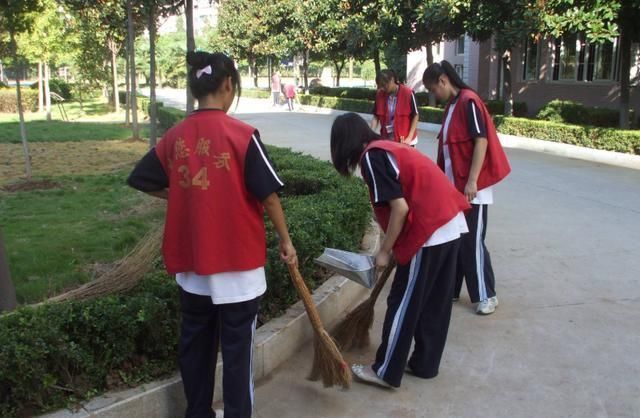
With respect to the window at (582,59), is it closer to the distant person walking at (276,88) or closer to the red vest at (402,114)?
the red vest at (402,114)

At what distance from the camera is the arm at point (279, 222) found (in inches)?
95.7

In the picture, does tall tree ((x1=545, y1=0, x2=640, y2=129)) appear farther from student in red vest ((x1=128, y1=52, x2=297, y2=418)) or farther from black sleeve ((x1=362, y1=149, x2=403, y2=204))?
student in red vest ((x1=128, y1=52, x2=297, y2=418))

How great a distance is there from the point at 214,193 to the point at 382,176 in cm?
86

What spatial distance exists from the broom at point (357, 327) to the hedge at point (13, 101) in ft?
87.8

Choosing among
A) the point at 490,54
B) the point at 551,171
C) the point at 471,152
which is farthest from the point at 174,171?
the point at 490,54

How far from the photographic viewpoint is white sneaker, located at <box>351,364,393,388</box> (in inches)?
125

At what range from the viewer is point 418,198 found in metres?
2.93

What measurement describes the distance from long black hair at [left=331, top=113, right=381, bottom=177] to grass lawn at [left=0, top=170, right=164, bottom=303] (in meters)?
2.74

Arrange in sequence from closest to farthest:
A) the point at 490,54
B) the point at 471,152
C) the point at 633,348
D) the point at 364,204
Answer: the point at 633,348 → the point at 471,152 → the point at 364,204 → the point at 490,54

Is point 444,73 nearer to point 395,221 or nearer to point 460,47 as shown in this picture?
point 395,221

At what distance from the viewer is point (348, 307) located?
4.29m

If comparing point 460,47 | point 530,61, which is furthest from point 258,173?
point 460,47

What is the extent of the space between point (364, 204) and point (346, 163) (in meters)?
2.34

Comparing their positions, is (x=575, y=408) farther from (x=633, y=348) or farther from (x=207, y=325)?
(x=207, y=325)
